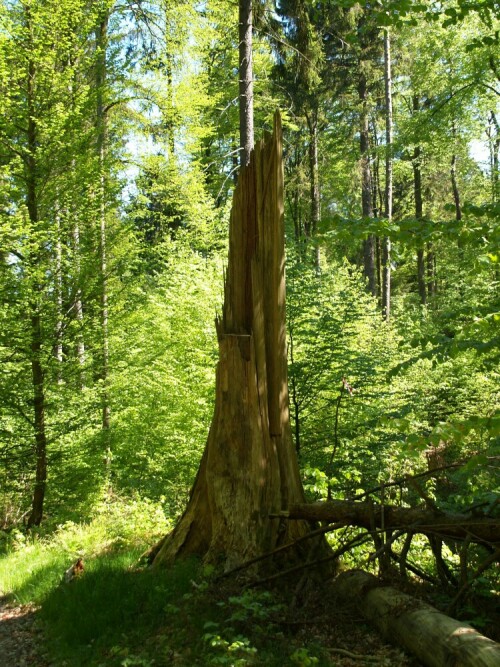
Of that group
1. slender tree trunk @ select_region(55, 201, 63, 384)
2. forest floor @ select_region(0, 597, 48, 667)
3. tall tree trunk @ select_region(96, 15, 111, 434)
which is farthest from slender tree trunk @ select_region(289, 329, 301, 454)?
forest floor @ select_region(0, 597, 48, 667)

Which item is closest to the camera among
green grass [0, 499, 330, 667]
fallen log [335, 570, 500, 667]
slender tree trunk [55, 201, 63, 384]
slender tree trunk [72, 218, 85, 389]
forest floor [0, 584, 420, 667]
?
fallen log [335, 570, 500, 667]

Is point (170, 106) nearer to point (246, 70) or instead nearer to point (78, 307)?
point (246, 70)

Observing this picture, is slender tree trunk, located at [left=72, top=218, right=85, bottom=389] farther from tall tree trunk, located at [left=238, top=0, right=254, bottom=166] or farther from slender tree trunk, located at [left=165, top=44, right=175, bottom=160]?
slender tree trunk, located at [left=165, top=44, right=175, bottom=160]

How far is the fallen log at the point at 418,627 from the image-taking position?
3.03 meters

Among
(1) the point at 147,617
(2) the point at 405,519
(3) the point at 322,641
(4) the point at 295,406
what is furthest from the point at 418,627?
(4) the point at 295,406

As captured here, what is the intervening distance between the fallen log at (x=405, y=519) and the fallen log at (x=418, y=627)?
0.44 metres

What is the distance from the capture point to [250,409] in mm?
5094

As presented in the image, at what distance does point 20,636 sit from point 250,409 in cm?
276

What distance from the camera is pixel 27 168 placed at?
865 centimetres

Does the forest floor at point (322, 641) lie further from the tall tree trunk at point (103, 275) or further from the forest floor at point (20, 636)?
the tall tree trunk at point (103, 275)

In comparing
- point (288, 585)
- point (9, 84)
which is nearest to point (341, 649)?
point (288, 585)

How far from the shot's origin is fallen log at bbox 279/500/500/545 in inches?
159

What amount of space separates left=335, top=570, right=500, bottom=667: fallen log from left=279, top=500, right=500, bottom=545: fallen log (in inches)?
17.4

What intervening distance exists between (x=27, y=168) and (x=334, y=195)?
84.0 feet
